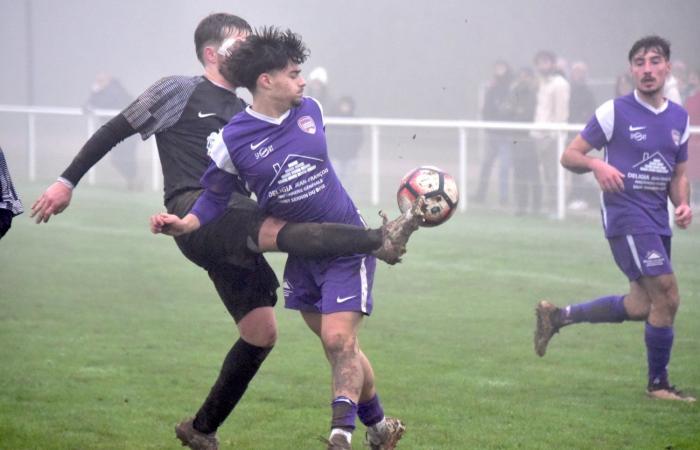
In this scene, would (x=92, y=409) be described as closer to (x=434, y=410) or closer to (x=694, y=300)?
(x=434, y=410)

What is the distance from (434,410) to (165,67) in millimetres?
25029

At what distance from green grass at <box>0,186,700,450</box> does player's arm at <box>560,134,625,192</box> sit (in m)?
1.17

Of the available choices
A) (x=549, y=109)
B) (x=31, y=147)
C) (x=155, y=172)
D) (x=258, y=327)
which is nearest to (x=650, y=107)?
(x=258, y=327)

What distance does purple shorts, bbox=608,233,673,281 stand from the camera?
6656 millimetres

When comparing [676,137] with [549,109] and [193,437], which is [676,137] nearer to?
[193,437]

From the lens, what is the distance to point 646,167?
6.75 metres

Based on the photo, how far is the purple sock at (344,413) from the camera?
15.7 feet

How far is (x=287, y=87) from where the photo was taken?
505 centimetres

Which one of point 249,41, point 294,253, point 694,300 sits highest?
point 249,41

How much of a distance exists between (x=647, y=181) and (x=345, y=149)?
1106cm

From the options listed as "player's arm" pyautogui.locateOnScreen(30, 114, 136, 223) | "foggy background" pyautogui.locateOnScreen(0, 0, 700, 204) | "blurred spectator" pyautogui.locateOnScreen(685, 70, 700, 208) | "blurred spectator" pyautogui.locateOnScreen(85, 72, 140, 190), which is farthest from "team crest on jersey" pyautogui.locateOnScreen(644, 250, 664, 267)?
"blurred spectator" pyautogui.locateOnScreen(85, 72, 140, 190)

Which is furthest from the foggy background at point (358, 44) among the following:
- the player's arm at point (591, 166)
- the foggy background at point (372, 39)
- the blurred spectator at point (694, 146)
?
the player's arm at point (591, 166)

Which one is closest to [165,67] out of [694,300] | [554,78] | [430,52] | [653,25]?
[430,52]

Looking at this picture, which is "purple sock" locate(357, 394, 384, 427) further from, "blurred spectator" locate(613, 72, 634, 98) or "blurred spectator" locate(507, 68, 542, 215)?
"blurred spectator" locate(507, 68, 542, 215)
